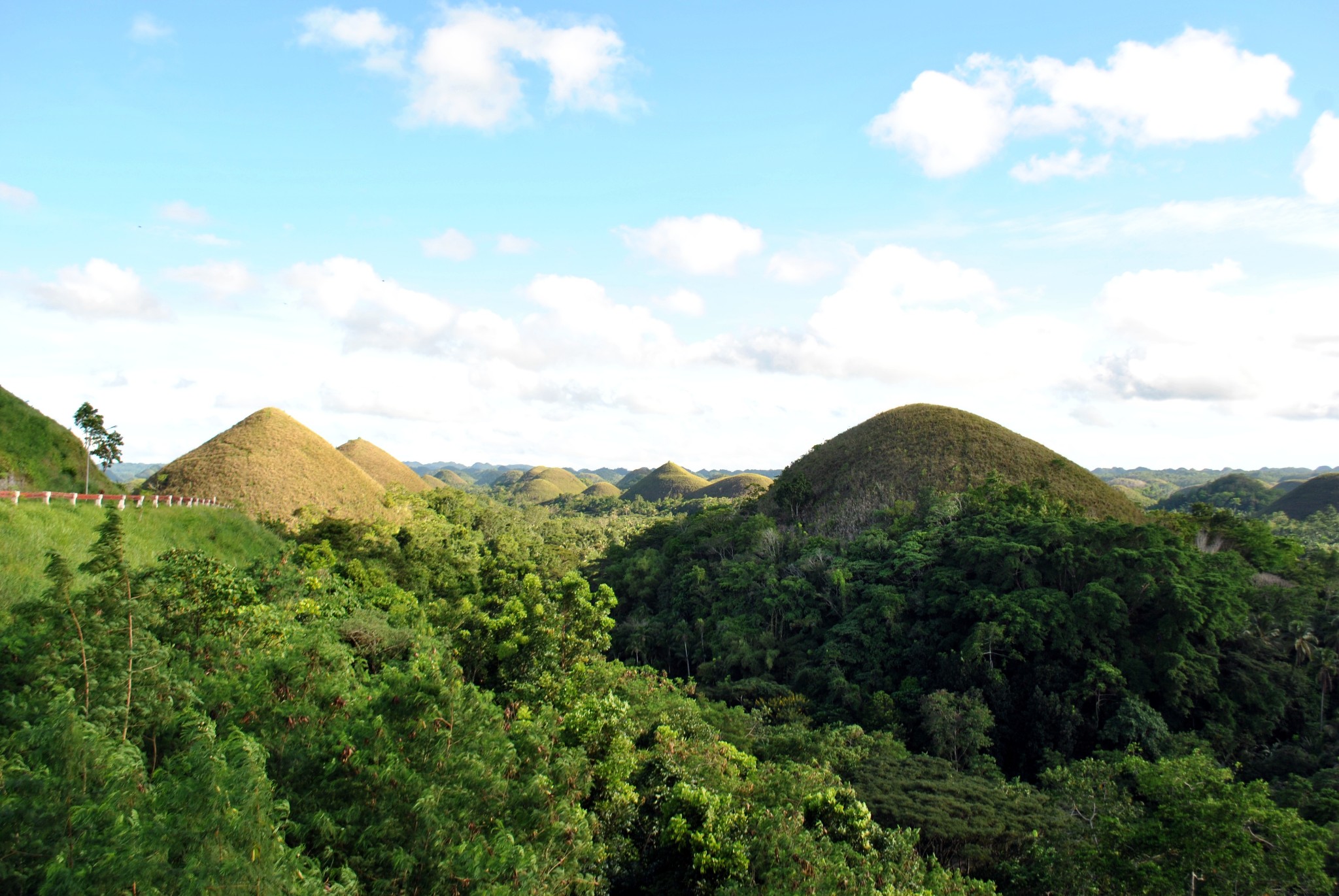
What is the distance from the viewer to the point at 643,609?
4872 cm

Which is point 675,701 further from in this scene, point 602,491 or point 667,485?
point 602,491

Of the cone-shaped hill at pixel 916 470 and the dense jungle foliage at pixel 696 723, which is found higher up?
the cone-shaped hill at pixel 916 470

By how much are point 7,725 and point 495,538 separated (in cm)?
5068

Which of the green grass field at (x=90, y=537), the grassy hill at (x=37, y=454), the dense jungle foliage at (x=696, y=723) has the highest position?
the grassy hill at (x=37, y=454)

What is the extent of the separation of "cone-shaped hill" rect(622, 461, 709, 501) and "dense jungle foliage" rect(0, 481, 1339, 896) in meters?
128

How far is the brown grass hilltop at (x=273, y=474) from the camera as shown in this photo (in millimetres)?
53094

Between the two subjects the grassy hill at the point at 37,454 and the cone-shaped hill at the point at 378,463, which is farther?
the cone-shaped hill at the point at 378,463

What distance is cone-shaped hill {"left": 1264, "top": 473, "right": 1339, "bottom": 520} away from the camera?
323 ft

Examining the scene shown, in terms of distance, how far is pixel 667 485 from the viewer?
176250 mm

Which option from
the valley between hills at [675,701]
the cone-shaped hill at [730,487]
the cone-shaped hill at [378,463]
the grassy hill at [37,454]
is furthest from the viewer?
the cone-shaped hill at [730,487]

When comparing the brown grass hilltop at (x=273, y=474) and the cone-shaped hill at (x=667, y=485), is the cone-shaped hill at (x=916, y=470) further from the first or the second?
the cone-shaped hill at (x=667, y=485)

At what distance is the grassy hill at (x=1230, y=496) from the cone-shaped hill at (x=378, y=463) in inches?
4392

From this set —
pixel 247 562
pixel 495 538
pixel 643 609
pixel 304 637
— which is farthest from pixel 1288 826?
pixel 495 538

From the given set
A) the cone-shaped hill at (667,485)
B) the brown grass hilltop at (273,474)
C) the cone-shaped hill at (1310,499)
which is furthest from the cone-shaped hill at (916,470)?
the cone-shaped hill at (667,485)
